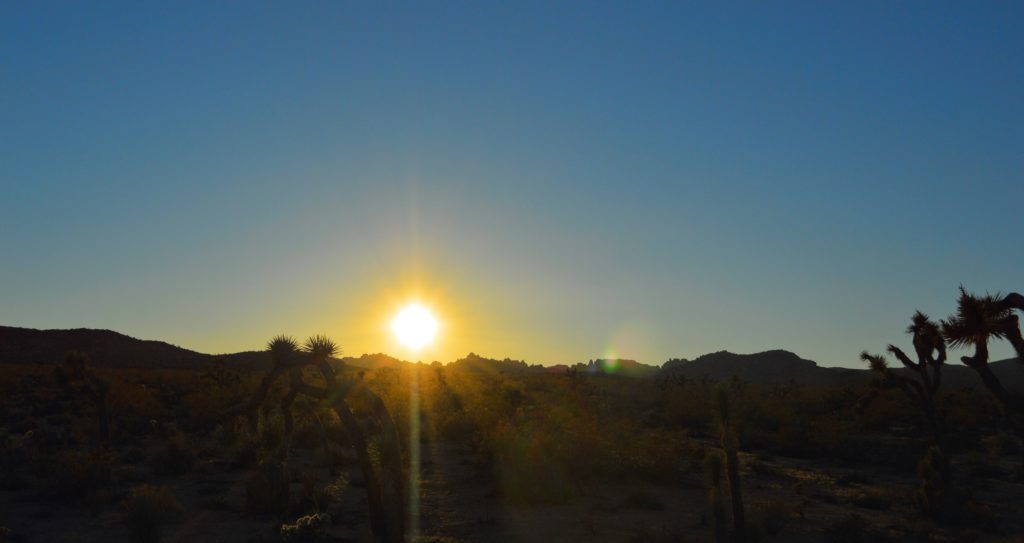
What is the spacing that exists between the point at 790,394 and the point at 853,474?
27.7m

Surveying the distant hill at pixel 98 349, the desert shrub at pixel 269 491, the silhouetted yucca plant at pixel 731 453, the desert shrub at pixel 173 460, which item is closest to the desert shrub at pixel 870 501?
the silhouetted yucca plant at pixel 731 453

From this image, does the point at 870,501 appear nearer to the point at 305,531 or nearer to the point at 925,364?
the point at 925,364

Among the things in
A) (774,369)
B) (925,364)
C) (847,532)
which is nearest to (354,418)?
(847,532)

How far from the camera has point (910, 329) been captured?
23.4m

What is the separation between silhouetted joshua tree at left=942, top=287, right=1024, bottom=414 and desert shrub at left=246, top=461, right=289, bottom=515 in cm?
1403

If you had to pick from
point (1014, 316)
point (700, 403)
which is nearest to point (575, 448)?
point (1014, 316)

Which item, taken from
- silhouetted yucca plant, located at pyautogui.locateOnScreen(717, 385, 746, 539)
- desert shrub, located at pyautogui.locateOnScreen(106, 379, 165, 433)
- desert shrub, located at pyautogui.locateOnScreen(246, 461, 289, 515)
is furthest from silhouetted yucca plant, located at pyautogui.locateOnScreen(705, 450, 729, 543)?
desert shrub, located at pyautogui.locateOnScreen(106, 379, 165, 433)

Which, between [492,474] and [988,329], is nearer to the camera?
[988,329]

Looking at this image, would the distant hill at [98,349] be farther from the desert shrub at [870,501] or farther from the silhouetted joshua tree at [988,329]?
the silhouetted joshua tree at [988,329]

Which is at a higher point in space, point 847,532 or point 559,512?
point 559,512

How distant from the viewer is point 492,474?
20.4 m

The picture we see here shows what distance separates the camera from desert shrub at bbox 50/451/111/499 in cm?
1766

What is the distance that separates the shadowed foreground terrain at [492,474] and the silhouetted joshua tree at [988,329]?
3.67 metres

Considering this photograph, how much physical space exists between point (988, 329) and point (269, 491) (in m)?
14.8
